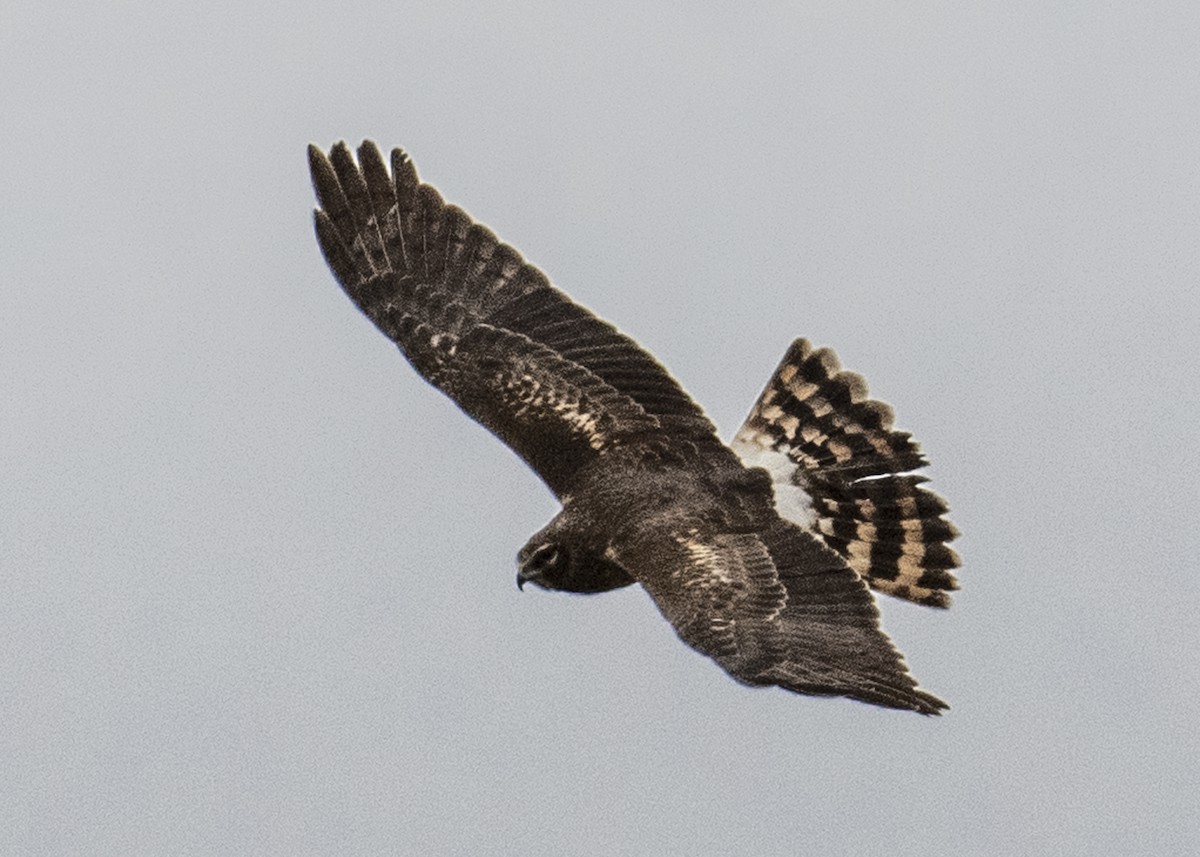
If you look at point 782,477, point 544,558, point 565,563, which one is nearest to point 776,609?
point 565,563

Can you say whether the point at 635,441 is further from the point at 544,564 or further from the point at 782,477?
the point at 782,477

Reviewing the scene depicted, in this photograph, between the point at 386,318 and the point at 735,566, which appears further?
the point at 386,318

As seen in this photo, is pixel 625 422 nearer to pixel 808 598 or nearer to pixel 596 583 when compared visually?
pixel 596 583

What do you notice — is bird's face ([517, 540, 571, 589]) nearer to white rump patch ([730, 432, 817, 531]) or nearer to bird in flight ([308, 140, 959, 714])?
bird in flight ([308, 140, 959, 714])

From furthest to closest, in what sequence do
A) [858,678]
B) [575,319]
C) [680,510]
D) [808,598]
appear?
[575,319] < [680,510] < [808,598] < [858,678]

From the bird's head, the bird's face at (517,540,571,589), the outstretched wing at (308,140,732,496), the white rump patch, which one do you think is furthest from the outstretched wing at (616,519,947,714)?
the white rump patch

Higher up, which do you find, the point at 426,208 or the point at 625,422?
the point at 426,208

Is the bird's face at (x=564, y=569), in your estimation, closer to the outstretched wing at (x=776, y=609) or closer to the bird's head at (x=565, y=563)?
the bird's head at (x=565, y=563)

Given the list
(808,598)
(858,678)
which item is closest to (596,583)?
(808,598)
